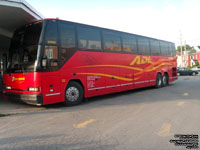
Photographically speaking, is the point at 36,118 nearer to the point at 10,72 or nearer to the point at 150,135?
the point at 10,72

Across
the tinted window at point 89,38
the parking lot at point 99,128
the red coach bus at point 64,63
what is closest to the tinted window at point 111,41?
the red coach bus at point 64,63

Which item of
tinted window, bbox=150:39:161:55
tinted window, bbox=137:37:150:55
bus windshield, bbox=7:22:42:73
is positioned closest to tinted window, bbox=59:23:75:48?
bus windshield, bbox=7:22:42:73

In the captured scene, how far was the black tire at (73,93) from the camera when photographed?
7767 mm

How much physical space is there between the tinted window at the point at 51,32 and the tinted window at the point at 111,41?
3.04 meters

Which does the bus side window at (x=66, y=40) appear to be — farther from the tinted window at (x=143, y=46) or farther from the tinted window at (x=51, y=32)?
the tinted window at (x=143, y=46)

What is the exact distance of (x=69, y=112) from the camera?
6734mm

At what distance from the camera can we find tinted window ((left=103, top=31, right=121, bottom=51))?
973 cm

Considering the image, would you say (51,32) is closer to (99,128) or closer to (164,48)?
(99,128)

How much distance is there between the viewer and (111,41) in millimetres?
10070

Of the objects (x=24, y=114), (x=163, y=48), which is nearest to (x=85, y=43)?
(x=24, y=114)

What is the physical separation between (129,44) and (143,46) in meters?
1.78

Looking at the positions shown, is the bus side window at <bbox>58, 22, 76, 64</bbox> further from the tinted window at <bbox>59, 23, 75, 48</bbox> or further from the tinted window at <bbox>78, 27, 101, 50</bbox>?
the tinted window at <bbox>78, 27, 101, 50</bbox>

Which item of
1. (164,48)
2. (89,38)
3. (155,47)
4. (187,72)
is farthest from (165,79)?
(187,72)

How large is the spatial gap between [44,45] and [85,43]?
2147 millimetres
